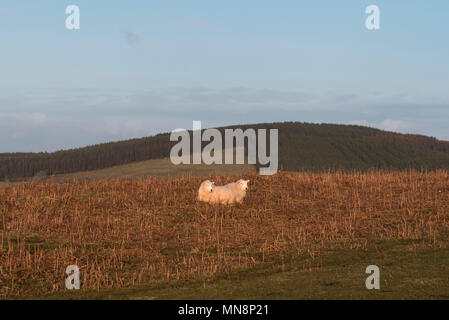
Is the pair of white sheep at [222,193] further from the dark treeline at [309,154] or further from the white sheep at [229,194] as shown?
the dark treeline at [309,154]

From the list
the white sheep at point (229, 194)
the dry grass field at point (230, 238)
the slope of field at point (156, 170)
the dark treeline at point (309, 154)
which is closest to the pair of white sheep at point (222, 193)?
the white sheep at point (229, 194)

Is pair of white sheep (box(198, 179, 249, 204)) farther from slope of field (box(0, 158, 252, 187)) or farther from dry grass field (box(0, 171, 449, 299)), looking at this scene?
→ slope of field (box(0, 158, 252, 187))

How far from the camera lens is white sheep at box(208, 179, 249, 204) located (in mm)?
25812

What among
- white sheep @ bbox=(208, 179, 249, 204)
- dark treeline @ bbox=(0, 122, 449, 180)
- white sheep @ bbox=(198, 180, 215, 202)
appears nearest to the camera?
white sheep @ bbox=(208, 179, 249, 204)

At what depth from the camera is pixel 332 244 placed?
1838 centimetres

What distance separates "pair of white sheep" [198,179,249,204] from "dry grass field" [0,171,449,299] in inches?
20.8

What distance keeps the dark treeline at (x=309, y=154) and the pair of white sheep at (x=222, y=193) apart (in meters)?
44.2

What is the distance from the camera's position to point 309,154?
7769 centimetres

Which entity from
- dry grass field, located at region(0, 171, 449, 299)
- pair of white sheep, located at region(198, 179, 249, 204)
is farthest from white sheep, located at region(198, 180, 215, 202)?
dry grass field, located at region(0, 171, 449, 299)

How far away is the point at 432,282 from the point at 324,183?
18.5 m

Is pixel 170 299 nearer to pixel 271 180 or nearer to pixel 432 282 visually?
pixel 432 282

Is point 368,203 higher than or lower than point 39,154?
lower

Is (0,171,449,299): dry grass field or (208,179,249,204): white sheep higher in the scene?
(208,179,249,204): white sheep
